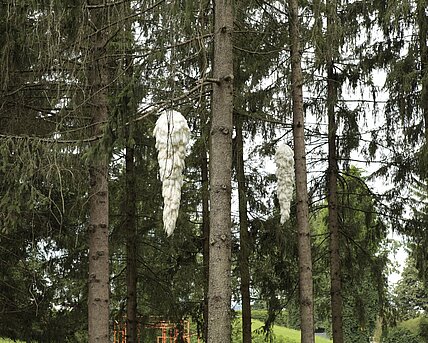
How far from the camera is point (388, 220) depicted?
11039 mm

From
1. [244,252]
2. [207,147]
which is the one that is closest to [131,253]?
[244,252]

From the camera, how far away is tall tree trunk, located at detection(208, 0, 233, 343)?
453cm

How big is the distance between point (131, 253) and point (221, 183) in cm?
530

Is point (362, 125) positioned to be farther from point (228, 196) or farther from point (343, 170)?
point (228, 196)

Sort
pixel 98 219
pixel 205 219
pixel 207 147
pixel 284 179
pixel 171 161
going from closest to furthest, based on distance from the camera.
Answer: pixel 171 161, pixel 284 179, pixel 98 219, pixel 207 147, pixel 205 219

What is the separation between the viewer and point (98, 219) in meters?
6.63

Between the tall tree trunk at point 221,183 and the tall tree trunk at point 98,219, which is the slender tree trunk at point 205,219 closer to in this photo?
the tall tree trunk at point 98,219

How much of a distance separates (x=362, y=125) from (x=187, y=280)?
12.4ft

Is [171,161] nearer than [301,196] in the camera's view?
Yes

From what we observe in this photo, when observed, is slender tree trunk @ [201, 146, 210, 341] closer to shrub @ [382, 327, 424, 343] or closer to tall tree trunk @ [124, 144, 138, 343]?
tall tree trunk @ [124, 144, 138, 343]

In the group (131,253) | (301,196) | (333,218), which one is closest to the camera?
(301,196)

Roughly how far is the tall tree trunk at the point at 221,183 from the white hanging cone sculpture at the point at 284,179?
1.15m

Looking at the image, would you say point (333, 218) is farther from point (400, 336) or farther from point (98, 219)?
point (400, 336)

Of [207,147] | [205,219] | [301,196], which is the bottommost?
[301,196]
